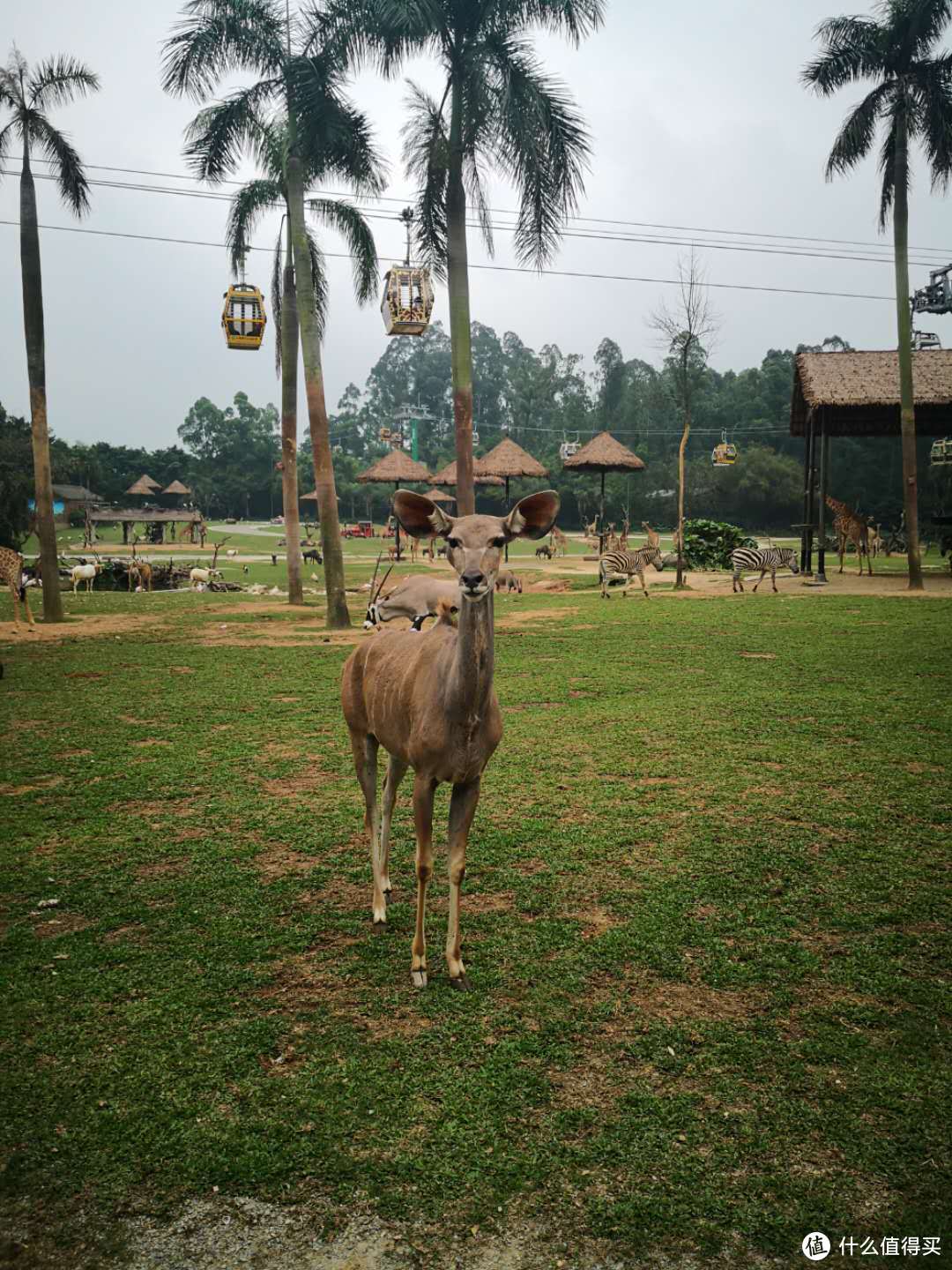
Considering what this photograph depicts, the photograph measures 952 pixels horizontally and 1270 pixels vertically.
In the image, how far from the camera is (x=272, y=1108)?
2.81 metres

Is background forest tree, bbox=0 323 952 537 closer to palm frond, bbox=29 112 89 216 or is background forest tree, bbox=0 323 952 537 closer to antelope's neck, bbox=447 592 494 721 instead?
palm frond, bbox=29 112 89 216

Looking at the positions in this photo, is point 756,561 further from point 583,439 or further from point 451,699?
point 583,439

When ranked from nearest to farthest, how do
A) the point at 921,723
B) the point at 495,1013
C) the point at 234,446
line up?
1. the point at 495,1013
2. the point at 921,723
3. the point at 234,446

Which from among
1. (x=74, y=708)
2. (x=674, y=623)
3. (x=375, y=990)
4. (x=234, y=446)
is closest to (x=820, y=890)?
(x=375, y=990)

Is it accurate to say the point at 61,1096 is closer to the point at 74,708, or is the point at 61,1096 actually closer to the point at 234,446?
the point at 74,708

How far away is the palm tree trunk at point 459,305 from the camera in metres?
14.7

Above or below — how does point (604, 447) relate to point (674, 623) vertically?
above

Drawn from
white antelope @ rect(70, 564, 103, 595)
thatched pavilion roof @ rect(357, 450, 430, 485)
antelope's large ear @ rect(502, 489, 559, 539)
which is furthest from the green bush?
antelope's large ear @ rect(502, 489, 559, 539)

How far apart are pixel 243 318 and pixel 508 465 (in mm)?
18612

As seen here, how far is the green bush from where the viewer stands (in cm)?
2938

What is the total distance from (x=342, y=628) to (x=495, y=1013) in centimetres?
1250

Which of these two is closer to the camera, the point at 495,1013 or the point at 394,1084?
the point at 394,1084

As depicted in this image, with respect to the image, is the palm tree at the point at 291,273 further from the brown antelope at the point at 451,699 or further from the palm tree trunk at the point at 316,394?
the brown antelope at the point at 451,699

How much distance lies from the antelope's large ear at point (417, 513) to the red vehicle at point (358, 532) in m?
54.9
